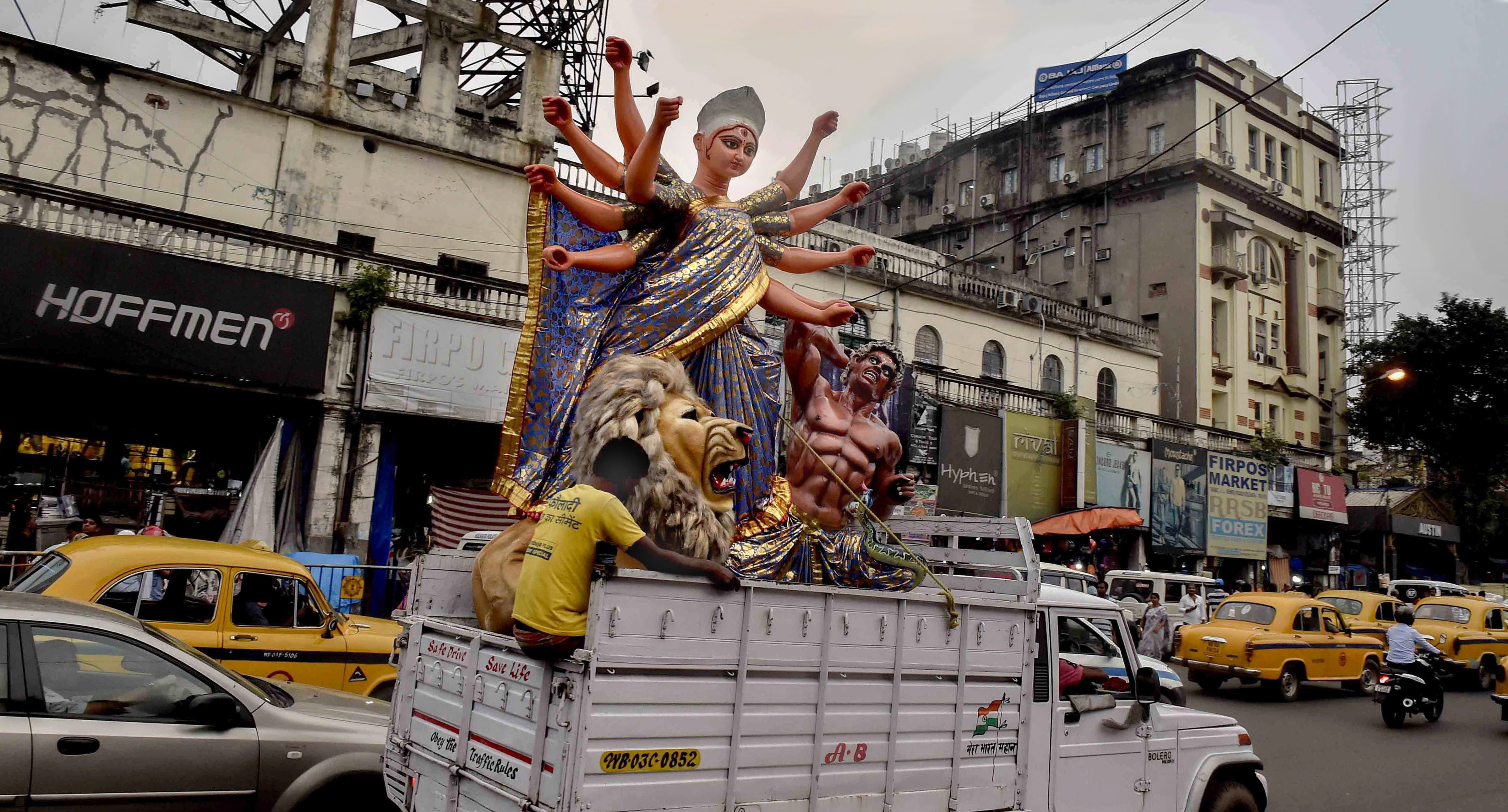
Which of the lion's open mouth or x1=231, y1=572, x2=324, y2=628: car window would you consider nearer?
the lion's open mouth

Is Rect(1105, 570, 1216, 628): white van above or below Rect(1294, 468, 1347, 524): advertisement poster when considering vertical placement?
below

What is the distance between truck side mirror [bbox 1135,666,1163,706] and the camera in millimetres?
5473

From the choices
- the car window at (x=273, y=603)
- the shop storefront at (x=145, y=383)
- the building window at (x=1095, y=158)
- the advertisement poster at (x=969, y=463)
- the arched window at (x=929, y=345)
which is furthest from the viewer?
the building window at (x=1095, y=158)

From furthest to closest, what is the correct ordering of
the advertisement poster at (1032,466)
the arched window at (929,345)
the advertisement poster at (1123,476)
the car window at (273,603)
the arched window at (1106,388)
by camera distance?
the arched window at (1106,388) < the advertisement poster at (1123,476) < the arched window at (929,345) < the advertisement poster at (1032,466) < the car window at (273,603)

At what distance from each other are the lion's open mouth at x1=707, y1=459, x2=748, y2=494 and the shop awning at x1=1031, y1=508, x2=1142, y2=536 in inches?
633

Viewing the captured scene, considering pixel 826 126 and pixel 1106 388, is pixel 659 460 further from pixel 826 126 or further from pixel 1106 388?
pixel 1106 388

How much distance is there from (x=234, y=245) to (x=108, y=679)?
33.6 feet

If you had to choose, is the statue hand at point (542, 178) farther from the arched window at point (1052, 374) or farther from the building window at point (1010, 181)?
the building window at point (1010, 181)

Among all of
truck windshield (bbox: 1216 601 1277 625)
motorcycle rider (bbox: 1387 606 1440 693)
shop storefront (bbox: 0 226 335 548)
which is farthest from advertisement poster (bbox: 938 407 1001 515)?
shop storefront (bbox: 0 226 335 548)

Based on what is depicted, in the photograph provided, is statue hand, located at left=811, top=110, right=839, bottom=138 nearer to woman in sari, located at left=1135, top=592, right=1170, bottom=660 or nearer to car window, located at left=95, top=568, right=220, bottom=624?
car window, located at left=95, top=568, right=220, bottom=624

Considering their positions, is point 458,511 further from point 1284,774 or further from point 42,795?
point 1284,774

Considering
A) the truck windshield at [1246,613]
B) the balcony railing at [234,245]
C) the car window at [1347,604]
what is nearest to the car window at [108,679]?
the balcony railing at [234,245]

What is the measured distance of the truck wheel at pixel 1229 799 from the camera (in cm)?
583

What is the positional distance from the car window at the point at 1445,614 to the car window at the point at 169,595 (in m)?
19.0
